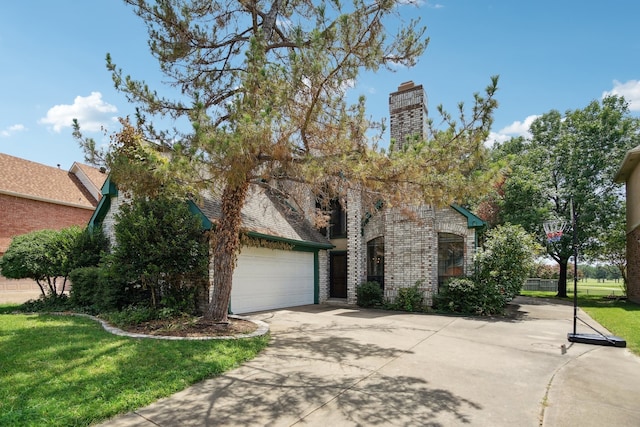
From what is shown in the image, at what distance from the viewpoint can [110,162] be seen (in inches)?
296

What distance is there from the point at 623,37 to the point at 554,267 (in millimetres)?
32629

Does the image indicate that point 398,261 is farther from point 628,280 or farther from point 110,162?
point 628,280

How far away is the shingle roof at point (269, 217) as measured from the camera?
10.7 metres

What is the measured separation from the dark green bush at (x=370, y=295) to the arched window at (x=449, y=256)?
88.4 inches

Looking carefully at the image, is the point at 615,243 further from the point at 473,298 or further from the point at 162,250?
the point at 162,250

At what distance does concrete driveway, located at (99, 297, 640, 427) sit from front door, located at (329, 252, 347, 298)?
7499mm

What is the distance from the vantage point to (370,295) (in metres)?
13.0

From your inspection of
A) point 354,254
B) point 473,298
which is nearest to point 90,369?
point 354,254

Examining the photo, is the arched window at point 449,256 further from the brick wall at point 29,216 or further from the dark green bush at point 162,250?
the brick wall at point 29,216

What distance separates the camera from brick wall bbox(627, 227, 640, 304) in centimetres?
1634

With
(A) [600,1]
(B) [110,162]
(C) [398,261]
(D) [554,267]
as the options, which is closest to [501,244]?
(C) [398,261]

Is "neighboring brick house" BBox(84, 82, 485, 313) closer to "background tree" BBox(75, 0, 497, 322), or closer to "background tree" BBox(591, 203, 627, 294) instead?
"background tree" BBox(75, 0, 497, 322)

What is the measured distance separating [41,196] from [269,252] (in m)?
13.6

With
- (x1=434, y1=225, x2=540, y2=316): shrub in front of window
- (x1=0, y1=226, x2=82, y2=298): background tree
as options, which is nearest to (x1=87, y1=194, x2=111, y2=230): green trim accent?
(x1=0, y1=226, x2=82, y2=298): background tree
